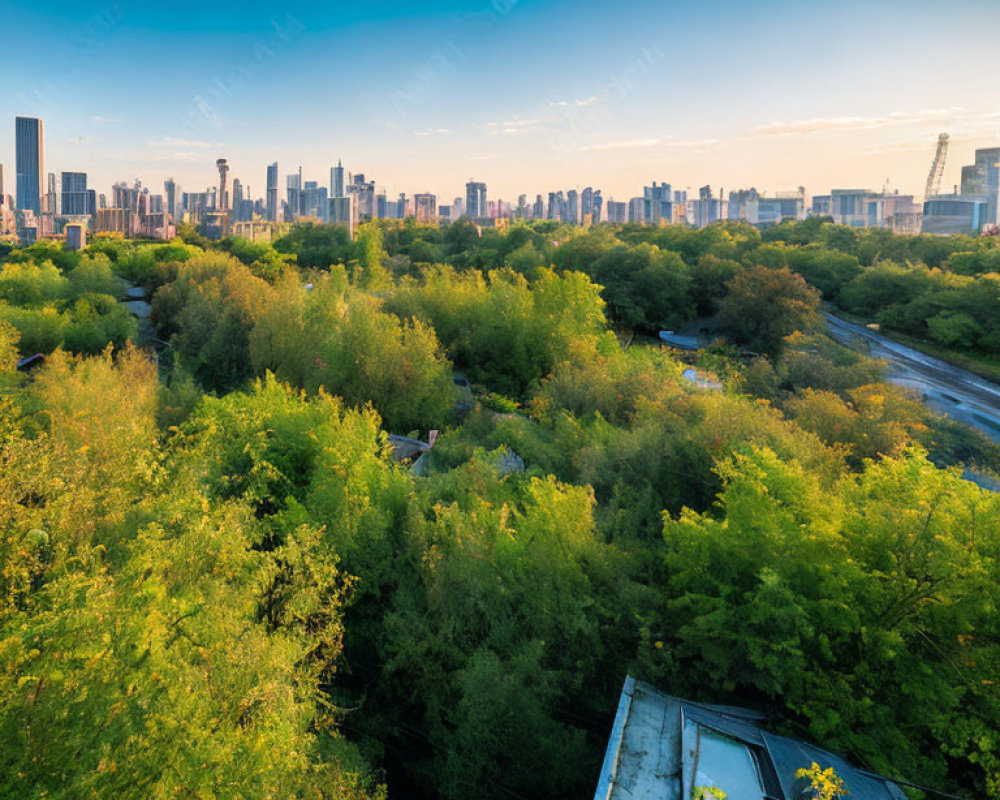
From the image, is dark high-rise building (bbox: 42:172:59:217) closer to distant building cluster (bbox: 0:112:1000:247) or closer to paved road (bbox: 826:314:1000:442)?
distant building cluster (bbox: 0:112:1000:247)

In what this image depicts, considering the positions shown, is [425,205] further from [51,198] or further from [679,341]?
[679,341]

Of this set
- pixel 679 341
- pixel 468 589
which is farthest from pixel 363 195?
pixel 468 589

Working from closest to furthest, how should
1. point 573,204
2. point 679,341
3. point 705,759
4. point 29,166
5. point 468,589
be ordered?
1. point 705,759
2. point 468,589
3. point 679,341
4. point 29,166
5. point 573,204

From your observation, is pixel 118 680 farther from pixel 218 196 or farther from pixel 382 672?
pixel 218 196

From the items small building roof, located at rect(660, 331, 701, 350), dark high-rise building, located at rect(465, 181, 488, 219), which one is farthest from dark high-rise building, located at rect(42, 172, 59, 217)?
small building roof, located at rect(660, 331, 701, 350)

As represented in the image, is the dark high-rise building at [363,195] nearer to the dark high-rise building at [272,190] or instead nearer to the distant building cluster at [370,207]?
the distant building cluster at [370,207]

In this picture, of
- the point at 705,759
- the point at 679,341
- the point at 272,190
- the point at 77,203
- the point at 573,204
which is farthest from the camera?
the point at 272,190

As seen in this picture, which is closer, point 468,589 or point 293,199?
point 468,589

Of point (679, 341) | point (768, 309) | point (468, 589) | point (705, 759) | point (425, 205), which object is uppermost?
point (425, 205)
